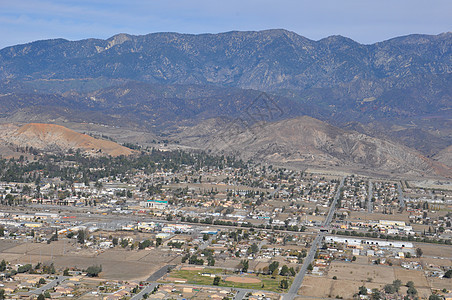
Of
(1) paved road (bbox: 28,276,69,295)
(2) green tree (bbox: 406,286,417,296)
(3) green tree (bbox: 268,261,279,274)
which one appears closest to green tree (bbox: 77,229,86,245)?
(1) paved road (bbox: 28,276,69,295)

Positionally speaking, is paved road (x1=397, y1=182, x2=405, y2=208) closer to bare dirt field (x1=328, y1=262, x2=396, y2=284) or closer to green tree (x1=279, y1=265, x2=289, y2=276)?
bare dirt field (x1=328, y1=262, x2=396, y2=284)

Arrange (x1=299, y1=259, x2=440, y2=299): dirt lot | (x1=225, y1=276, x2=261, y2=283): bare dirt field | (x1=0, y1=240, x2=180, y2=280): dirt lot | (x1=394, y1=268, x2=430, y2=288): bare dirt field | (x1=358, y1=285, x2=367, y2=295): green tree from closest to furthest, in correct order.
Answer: (x1=358, y1=285, x2=367, y2=295): green tree, (x1=299, y1=259, x2=440, y2=299): dirt lot, (x1=225, y1=276, x2=261, y2=283): bare dirt field, (x1=394, y1=268, x2=430, y2=288): bare dirt field, (x1=0, y1=240, x2=180, y2=280): dirt lot

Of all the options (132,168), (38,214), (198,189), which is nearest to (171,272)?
(38,214)

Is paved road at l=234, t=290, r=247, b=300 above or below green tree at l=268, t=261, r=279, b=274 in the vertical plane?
below

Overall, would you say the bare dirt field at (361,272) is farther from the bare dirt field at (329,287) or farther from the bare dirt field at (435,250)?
the bare dirt field at (435,250)

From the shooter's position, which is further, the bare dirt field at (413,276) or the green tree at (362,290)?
the bare dirt field at (413,276)

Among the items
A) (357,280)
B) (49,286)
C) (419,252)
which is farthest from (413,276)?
(49,286)

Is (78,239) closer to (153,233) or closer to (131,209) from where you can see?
(153,233)

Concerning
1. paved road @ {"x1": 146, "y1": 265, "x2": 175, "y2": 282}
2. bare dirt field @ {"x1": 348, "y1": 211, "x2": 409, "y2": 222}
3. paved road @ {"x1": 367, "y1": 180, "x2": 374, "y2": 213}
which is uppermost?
paved road @ {"x1": 367, "y1": 180, "x2": 374, "y2": 213}

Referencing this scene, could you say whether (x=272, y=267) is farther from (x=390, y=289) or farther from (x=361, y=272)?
(x=390, y=289)

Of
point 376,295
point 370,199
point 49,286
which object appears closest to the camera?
point 376,295

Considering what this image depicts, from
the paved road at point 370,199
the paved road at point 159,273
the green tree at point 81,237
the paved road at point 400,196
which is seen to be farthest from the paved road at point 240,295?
the paved road at point 400,196

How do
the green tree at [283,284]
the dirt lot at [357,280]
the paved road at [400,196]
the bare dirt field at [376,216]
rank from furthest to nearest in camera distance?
the paved road at [400,196], the bare dirt field at [376,216], the green tree at [283,284], the dirt lot at [357,280]
